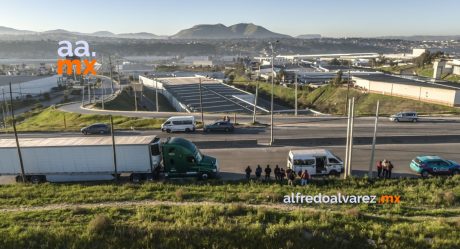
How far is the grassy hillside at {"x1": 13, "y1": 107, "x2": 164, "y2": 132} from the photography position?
3912 centimetres

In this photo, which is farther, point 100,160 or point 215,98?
point 215,98

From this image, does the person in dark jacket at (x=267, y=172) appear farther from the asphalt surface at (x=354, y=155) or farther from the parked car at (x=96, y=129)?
the parked car at (x=96, y=129)

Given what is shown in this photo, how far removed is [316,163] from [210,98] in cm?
5720

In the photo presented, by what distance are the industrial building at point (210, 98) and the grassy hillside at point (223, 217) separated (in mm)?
39568

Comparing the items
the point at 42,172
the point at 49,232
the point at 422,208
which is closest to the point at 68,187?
the point at 42,172

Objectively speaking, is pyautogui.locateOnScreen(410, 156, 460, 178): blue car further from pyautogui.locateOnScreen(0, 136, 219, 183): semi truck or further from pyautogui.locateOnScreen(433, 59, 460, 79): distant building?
pyautogui.locateOnScreen(433, 59, 460, 79): distant building

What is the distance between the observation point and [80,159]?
65.6 ft

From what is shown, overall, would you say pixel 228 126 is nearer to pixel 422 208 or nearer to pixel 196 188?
pixel 196 188

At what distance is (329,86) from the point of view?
84375mm

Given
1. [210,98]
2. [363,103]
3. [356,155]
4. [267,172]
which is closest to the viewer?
[267,172]

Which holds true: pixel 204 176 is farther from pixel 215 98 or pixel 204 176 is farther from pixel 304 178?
pixel 215 98

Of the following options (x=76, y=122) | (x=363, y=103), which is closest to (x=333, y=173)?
(x=76, y=122)

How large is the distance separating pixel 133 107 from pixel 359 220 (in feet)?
204

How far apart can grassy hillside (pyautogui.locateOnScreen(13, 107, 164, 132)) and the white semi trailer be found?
16754 mm
